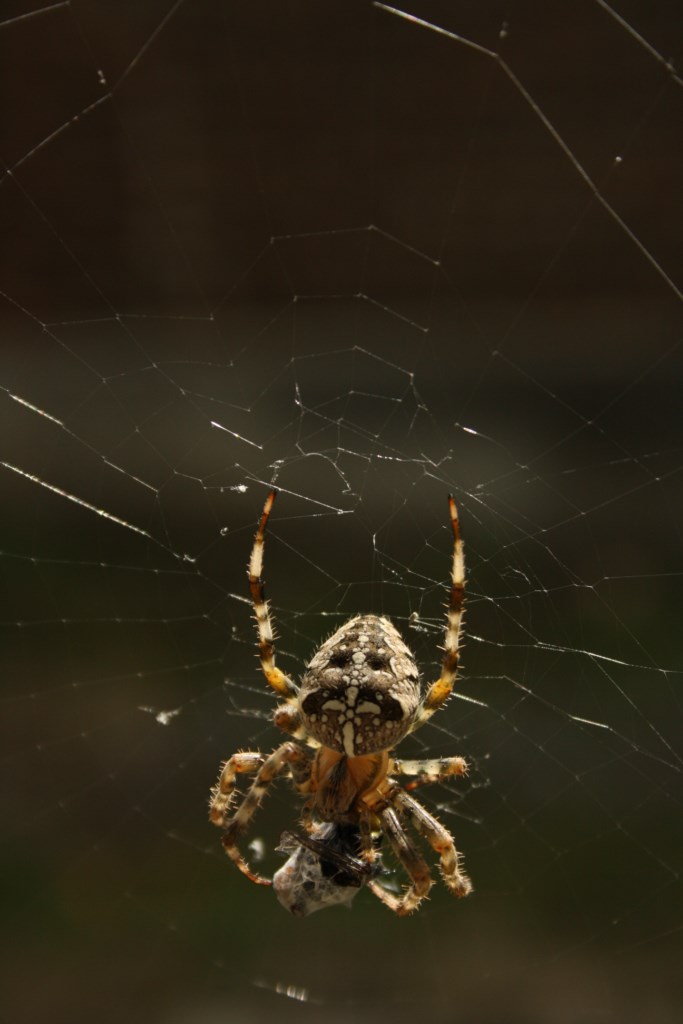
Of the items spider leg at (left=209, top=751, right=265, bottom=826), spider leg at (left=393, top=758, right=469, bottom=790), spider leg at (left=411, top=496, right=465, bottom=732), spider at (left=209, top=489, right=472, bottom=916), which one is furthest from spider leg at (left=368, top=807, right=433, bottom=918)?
spider leg at (left=209, top=751, right=265, bottom=826)

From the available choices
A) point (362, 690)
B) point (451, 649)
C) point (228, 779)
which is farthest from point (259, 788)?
point (451, 649)

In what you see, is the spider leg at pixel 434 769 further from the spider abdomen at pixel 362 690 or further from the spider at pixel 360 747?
the spider abdomen at pixel 362 690

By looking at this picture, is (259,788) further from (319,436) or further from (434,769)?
(319,436)

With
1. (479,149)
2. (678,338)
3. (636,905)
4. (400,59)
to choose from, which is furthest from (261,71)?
(636,905)

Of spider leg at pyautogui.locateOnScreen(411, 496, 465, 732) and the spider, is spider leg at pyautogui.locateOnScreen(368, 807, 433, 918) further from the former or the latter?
spider leg at pyautogui.locateOnScreen(411, 496, 465, 732)

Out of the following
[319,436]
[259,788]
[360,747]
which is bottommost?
[259,788]

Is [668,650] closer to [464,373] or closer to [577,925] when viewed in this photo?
[577,925]
